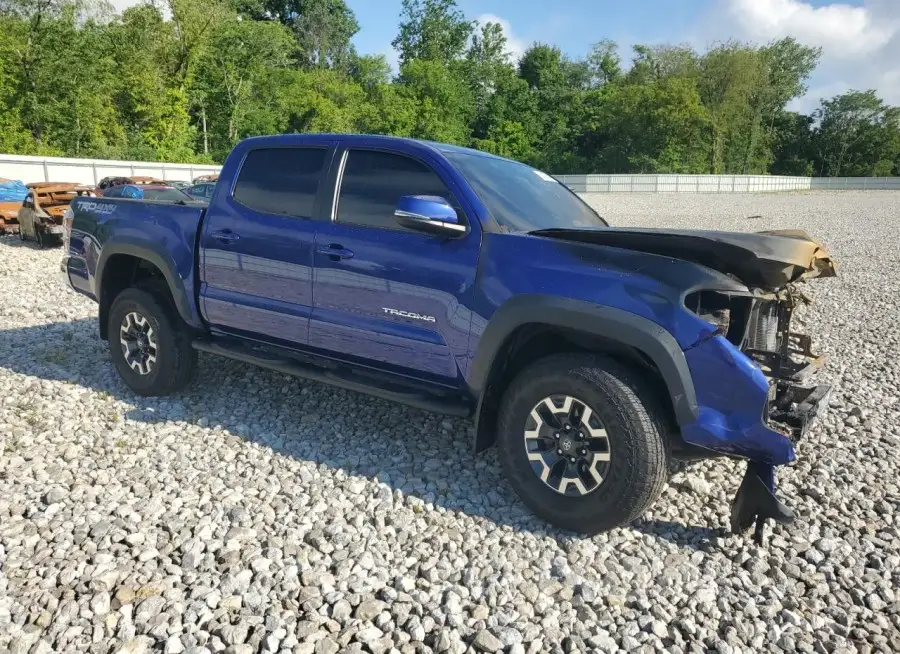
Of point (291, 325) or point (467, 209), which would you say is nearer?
point (467, 209)

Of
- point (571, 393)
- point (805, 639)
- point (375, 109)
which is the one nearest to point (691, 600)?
point (805, 639)

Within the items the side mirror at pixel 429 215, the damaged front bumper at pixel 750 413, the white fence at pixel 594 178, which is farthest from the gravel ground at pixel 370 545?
the white fence at pixel 594 178

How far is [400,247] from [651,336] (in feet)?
4.88

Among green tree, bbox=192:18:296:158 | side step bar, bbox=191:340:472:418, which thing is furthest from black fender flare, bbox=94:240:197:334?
green tree, bbox=192:18:296:158

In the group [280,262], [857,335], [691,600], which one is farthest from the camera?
[857,335]

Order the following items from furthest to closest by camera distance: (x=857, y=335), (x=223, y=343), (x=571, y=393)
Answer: (x=857, y=335), (x=223, y=343), (x=571, y=393)

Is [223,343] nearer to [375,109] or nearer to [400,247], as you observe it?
[400,247]

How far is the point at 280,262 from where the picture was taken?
166 inches

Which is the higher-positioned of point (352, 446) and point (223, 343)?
point (223, 343)

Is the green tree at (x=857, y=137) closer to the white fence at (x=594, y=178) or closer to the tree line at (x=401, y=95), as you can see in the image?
the tree line at (x=401, y=95)

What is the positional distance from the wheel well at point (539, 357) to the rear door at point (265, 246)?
138cm

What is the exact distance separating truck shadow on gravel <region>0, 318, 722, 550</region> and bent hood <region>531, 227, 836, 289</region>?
1.34 meters

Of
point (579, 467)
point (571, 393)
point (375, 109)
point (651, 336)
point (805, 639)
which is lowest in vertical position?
point (805, 639)

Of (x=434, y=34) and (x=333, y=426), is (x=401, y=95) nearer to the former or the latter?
(x=434, y=34)
